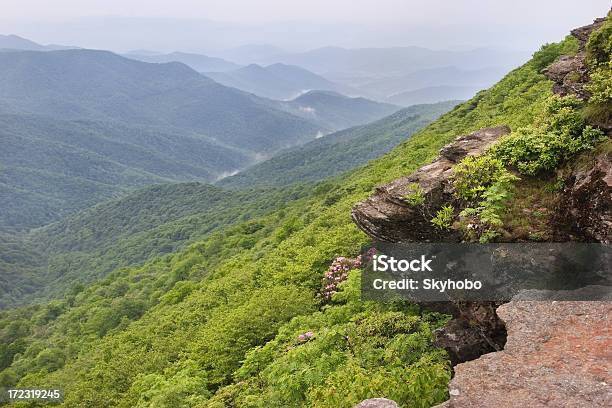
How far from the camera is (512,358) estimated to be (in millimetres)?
8922

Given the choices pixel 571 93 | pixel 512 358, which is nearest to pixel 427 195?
pixel 512 358

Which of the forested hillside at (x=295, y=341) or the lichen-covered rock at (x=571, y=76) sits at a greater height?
the lichen-covered rock at (x=571, y=76)

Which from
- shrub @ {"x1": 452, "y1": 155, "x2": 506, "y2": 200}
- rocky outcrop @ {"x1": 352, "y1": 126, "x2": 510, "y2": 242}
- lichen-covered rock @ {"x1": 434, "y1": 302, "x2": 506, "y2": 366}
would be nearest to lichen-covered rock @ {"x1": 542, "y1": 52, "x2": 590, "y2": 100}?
rocky outcrop @ {"x1": 352, "y1": 126, "x2": 510, "y2": 242}

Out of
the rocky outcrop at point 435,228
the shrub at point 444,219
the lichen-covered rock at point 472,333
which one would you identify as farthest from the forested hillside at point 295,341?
the shrub at point 444,219

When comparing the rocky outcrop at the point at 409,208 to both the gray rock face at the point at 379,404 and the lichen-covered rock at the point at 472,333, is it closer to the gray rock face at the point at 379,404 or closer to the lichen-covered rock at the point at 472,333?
the lichen-covered rock at the point at 472,333

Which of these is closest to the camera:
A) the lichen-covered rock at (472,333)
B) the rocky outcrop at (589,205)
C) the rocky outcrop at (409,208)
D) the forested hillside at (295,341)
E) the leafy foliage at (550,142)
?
the rocky outcrop at (589,205)

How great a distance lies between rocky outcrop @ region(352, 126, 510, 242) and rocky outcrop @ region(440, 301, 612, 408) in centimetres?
277

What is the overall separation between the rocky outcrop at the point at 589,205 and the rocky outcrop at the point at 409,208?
246 centimetres

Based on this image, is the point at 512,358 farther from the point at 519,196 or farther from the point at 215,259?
the point at 215,259

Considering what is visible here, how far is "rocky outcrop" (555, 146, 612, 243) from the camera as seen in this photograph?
398 inches

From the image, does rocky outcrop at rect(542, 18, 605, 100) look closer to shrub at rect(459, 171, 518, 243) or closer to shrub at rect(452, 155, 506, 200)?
shrub at rect(452, 155, 506, 200)

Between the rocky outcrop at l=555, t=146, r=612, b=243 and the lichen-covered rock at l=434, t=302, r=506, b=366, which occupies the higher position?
the rocky outcrop at l=555, t=146, r=612, b=243

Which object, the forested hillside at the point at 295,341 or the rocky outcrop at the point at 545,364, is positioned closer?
the rocky outcrop at the point at 545,364

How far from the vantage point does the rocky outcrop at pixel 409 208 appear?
12.1 meters
